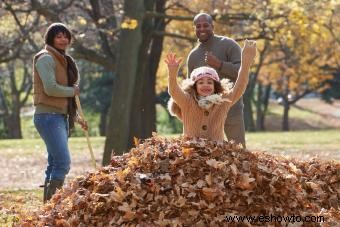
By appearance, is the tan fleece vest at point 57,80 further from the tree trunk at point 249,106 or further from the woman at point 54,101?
the tree trunk at point 249,106

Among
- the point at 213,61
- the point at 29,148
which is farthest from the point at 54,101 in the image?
the point at 29,148

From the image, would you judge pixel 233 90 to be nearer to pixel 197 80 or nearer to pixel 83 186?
pixel 197 80

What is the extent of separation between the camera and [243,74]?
644 centimetres

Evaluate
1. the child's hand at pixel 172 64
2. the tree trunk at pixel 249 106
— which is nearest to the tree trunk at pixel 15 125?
the tree trunk at pixel 249 106

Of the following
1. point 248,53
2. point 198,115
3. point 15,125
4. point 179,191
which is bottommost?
point 15,125

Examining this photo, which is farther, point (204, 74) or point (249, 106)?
point (249, 106)

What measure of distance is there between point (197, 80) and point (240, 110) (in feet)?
3.79

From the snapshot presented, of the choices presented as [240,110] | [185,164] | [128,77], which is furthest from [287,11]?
[185,164]

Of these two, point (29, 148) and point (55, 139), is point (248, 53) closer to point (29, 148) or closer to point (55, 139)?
point (55, 139)

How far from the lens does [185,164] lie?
5273mm

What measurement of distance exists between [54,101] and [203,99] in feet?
5.14

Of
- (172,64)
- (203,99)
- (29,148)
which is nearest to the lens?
(203,99)

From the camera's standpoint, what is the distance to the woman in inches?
265

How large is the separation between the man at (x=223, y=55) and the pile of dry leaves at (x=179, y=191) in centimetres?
154
